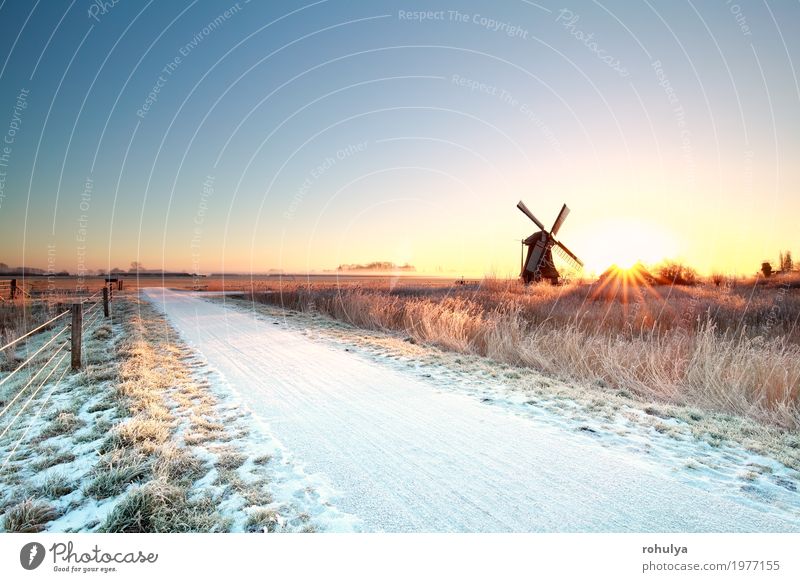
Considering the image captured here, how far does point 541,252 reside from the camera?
3547 centimetres

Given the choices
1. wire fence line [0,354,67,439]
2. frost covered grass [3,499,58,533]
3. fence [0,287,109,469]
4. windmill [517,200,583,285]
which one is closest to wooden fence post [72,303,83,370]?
fence [0,287,109,469]

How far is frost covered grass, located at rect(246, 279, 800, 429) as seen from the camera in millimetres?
5672

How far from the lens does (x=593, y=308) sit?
15.8 metres

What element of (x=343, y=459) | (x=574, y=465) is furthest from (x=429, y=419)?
(x=574, y=465)

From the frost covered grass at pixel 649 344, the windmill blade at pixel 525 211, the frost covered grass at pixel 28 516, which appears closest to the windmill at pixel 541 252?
the windmill blade at pixel 525 211

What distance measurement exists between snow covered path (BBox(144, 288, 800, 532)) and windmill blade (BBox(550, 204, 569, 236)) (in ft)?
112

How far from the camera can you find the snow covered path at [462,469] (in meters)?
2.77

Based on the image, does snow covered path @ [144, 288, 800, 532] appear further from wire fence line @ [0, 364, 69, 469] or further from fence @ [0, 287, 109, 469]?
fence @ [0, 287, 109, 469]

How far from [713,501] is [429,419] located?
2.74 m

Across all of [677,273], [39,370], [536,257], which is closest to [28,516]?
[39,370]
